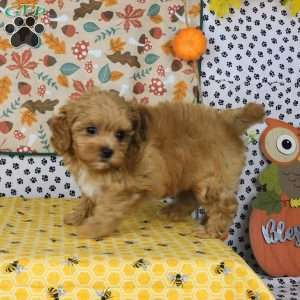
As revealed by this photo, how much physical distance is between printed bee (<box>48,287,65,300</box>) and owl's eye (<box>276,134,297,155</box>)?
1.66 meters

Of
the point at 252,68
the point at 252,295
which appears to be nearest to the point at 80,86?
the point at 252,68

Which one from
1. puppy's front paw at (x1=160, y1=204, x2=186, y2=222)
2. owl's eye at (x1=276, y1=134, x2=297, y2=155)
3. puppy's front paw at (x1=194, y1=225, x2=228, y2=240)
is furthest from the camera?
owl's eye at (x1=276, y1=134, x2=297, y2=155)

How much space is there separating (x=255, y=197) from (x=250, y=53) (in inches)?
31.4

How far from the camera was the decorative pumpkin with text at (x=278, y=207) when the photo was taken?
2.85 meters

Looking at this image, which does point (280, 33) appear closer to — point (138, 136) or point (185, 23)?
point (185, 23)

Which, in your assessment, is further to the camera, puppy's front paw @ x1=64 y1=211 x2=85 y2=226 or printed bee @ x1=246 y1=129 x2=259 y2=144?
printed bee @ x1=246 y1=129 x2=259 y2=144

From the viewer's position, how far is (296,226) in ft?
9.54

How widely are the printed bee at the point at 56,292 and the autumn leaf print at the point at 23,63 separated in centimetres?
137

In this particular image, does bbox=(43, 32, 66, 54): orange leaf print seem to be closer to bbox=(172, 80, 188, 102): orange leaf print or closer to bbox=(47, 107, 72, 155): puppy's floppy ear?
bbox=(172, 80, 188, 102): orange leaf print

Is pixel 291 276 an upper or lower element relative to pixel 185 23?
lower

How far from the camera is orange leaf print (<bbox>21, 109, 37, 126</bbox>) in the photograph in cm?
273

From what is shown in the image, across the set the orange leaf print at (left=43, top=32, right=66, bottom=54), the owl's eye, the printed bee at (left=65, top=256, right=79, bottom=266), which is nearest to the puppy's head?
the printed bee at (left=65, top=256, right=79, bottom=266)

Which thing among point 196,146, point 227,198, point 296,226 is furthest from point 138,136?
point 296,226

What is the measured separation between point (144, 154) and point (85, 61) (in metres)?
0.89
